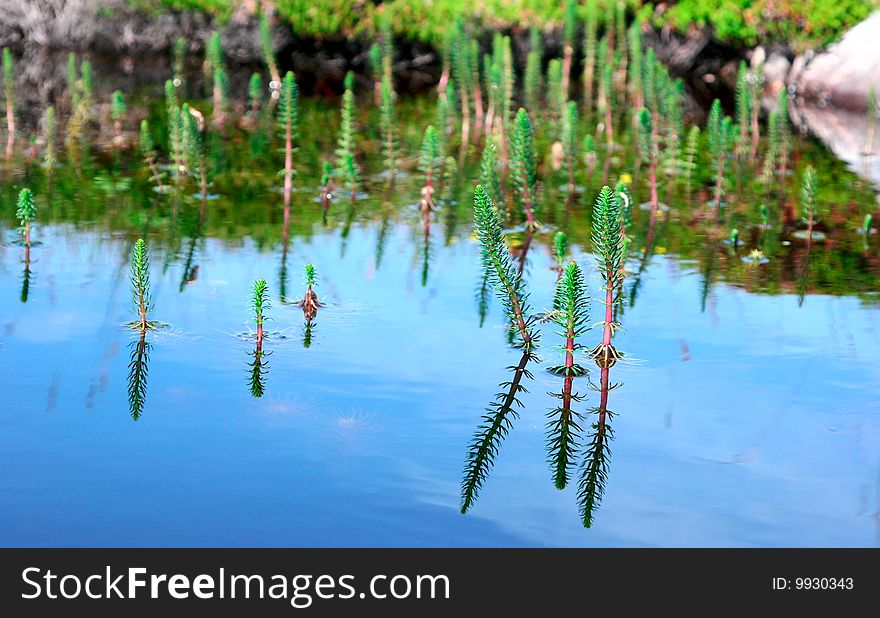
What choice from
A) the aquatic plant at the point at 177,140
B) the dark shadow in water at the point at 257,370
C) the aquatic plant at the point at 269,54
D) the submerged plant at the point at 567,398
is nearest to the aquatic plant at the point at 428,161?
the aquatic plant at the point at 177,140

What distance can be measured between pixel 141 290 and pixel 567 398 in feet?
6.83

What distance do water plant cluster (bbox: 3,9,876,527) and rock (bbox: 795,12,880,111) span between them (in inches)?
84.5

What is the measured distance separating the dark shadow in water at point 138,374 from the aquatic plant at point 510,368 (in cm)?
139

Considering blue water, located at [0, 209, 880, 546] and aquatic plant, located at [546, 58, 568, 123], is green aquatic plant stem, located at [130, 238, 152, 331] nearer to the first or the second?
blue water, located at [0, 209, 880, 546]

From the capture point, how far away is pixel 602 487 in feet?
15.0

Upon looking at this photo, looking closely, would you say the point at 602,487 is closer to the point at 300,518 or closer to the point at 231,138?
the point at 300,518

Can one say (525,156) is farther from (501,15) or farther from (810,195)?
(501,15)

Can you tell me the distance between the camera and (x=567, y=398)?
17.8 feet

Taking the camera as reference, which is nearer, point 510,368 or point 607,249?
point 607,249

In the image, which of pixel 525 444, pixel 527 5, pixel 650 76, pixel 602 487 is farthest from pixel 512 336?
pixel 527 5

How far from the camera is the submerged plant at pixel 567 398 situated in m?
4.81

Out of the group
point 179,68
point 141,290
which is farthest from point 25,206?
point 179,68

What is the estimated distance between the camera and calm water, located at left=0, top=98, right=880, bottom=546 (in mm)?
4312
